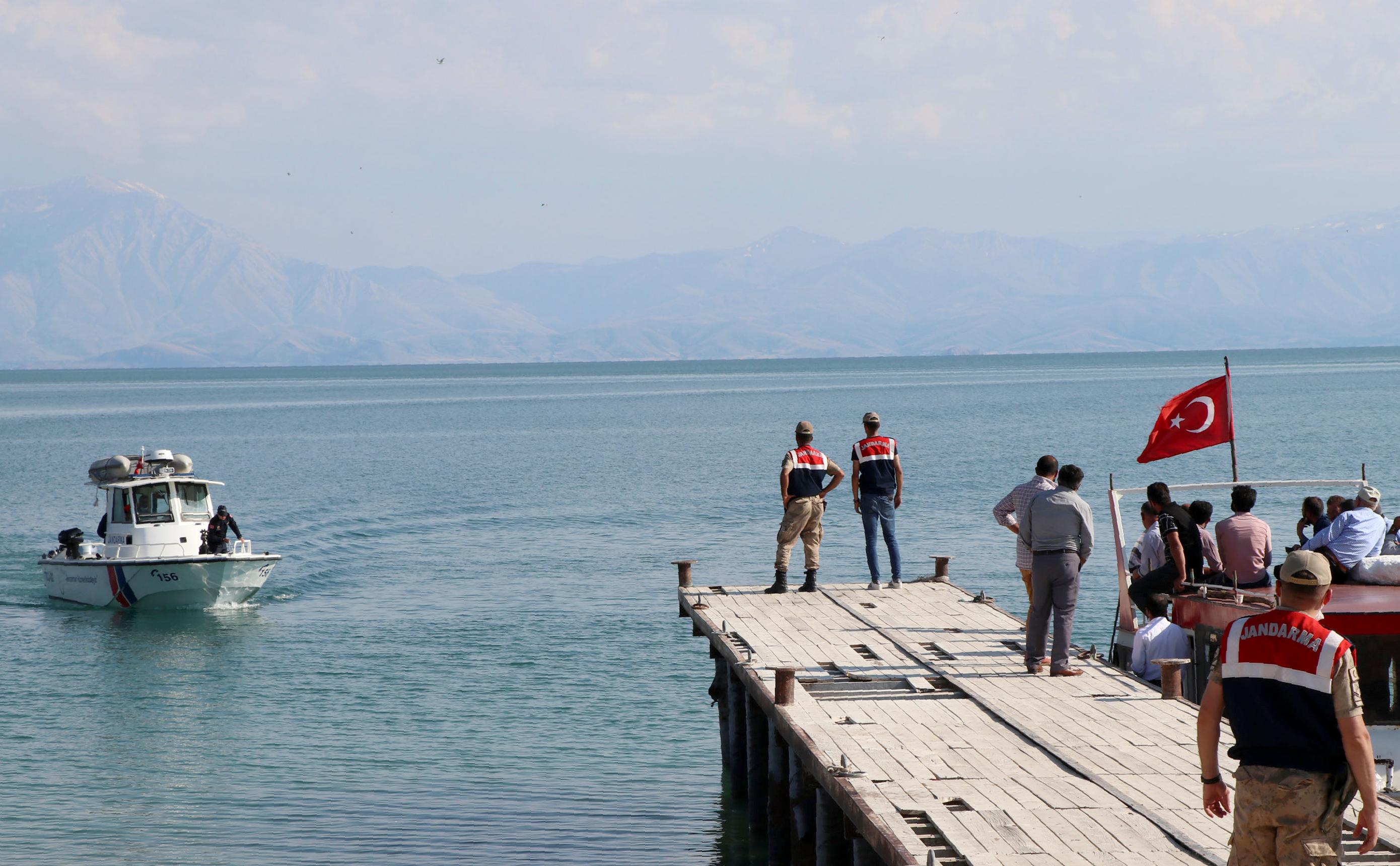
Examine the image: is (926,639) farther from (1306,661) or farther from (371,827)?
(1306,661)

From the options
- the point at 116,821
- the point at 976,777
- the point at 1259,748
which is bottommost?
the point at 116,821

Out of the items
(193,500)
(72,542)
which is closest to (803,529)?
(193,500)

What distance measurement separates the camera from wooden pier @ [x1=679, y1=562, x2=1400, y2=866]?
808cm

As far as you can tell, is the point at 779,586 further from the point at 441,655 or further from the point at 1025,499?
the point at 441,655

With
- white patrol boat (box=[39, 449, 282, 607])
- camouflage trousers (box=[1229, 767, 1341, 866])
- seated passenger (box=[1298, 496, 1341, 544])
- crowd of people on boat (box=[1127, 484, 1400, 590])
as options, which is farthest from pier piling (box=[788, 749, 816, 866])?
white patrol boat (box=[39, 449, 282, 607])

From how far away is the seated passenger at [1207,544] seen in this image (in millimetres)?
13766

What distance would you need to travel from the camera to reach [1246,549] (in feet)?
42.7

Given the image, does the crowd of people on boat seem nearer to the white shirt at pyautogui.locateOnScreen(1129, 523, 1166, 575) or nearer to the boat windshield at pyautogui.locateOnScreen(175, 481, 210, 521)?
the white shirt at pyautogui.locateOnScreen(1129, 523, 1166, 575)

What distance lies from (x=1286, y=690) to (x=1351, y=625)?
596 centimetres

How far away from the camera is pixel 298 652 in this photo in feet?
81.3

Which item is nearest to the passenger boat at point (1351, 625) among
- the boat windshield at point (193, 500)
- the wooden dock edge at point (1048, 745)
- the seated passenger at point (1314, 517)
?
the seated passenger at point (1314, 517)

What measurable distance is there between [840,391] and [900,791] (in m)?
162

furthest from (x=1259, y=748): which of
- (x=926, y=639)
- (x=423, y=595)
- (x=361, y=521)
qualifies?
(x=361, y=521)

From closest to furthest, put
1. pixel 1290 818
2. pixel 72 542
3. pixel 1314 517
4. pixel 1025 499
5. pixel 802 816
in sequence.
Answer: pixel 1290 818, pixel 802 816, pixel 1025 499, pixel 1314 517, pixel 72 542
